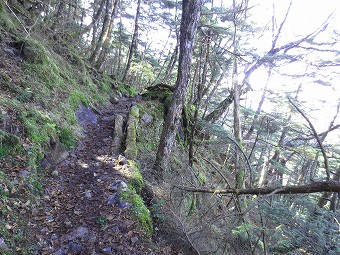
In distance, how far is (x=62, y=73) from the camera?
8.44 metres

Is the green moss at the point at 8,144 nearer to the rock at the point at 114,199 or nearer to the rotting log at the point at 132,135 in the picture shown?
the rock at the point at 114,199

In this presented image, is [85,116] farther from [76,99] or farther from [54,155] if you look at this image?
[54,155]

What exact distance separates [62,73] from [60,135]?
3434mm

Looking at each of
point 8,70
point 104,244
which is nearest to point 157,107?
point 8,70

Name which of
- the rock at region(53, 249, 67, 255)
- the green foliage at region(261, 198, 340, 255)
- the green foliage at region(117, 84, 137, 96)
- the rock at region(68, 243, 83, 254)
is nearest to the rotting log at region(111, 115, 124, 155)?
the rock at region(68, 243, 83, 254)

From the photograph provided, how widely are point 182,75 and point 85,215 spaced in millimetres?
3947

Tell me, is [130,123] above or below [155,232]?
above

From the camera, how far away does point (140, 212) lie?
4422 mm

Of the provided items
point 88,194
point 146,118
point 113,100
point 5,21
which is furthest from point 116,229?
point 113,100

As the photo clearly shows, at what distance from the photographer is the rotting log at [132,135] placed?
645cm

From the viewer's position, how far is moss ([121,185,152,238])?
430 centimetres

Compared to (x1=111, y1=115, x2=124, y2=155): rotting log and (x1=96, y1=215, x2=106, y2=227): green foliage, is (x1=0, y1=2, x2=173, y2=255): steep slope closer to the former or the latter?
(x1=96, y1=215, x2=106, y2=227): green foliage

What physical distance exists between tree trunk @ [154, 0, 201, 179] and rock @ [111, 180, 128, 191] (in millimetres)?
1714

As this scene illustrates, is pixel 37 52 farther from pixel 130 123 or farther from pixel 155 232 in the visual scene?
pixel 155 232
